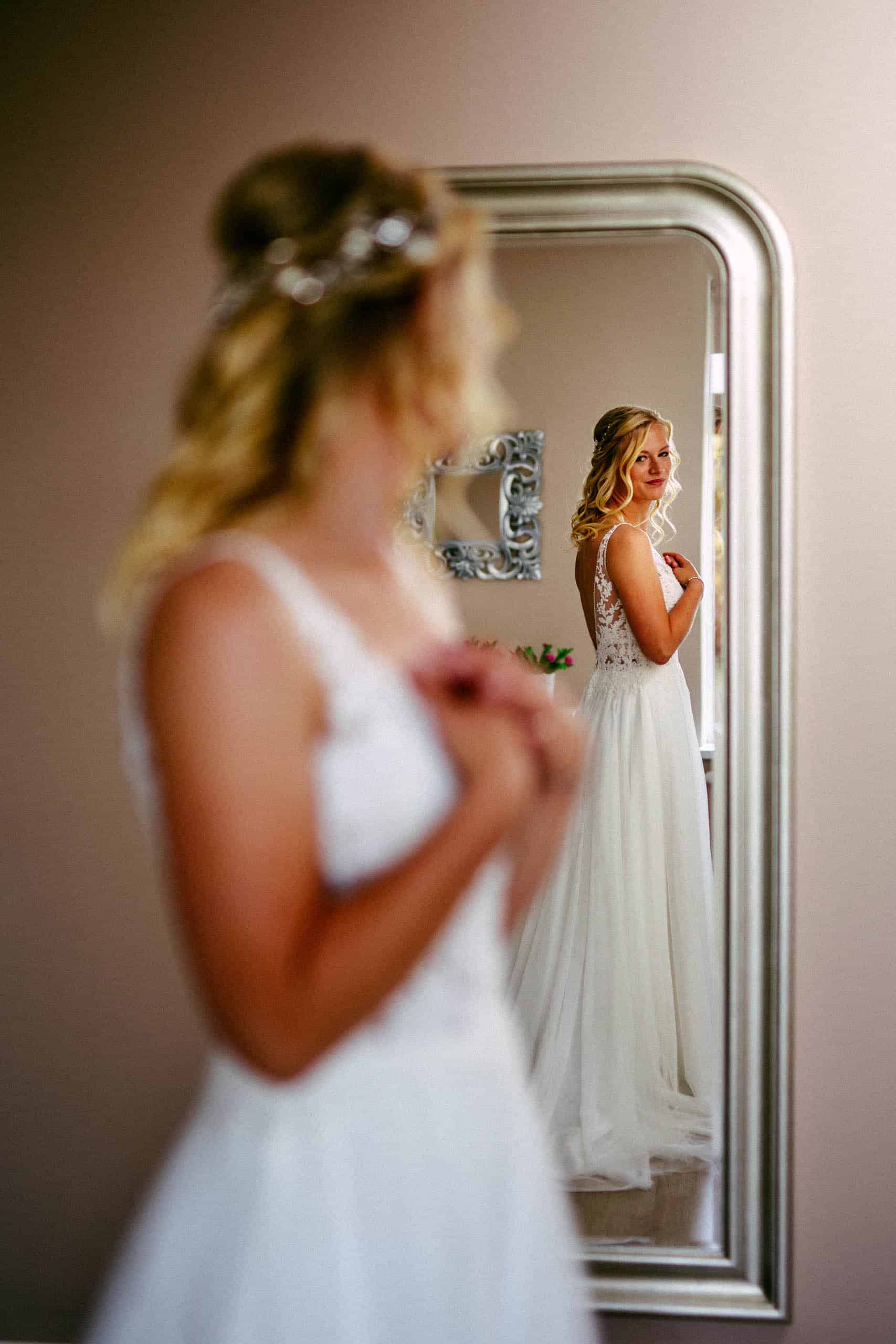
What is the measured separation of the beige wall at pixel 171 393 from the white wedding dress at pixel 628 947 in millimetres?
163

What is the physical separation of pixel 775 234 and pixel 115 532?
3.20 ft

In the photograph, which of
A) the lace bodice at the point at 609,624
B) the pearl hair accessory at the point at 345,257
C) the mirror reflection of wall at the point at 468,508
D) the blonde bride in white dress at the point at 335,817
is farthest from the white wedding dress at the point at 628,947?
the pearl hair accessory at the point at 345,257

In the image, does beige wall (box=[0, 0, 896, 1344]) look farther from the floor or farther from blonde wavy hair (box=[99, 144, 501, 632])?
blonde wavy hair (box=[99, 144, 501, 632])

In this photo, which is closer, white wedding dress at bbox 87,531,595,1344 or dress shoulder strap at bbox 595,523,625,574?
white wedding dress at bbox 87,531,595,1344

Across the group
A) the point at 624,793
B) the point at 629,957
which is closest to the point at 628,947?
the point at 629,957

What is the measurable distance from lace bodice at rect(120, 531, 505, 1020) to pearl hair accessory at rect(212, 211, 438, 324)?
21cm

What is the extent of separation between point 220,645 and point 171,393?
93 centimetres

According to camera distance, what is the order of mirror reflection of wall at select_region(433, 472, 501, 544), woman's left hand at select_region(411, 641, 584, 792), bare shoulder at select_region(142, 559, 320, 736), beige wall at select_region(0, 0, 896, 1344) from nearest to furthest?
bare shoulder at select_region(142, 559, 320, 736) → woman's left hand at select_region(411, 641, 584, 792) → mirror reflection of wall at select_region(433, 472, 501, 544) → beige wall at select_region(0, 0, 896, 1344)

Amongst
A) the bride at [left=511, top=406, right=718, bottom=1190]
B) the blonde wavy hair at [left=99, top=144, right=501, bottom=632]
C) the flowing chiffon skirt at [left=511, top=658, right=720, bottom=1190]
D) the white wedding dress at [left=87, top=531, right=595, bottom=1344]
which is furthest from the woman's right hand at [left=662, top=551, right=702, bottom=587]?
the white wedding dress at [left=87, top=531, right=595, bottom=1344]

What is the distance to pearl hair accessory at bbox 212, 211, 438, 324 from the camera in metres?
0.91

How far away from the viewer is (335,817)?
0.83 m

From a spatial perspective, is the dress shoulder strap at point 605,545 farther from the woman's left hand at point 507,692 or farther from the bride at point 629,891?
the woman's left hand at point 507,692

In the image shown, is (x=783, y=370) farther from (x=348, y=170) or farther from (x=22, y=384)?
(x=22, y=384)

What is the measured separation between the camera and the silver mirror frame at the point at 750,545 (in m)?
1.51
